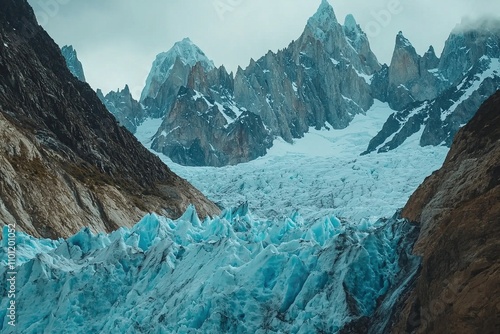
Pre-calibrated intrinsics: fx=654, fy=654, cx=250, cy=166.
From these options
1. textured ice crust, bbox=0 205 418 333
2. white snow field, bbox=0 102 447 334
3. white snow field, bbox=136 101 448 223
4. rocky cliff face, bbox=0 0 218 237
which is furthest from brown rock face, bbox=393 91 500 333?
white snow field, bbox=136 101 448 223

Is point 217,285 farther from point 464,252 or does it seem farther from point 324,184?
point 324,184

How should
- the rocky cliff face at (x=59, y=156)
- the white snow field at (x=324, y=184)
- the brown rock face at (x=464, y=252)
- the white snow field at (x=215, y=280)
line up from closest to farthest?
the brown rock face at (x=464, y=252) → the white snow field at (x=215, y=280) → the rocky cliff face at (x=59, y=156) → the white snow field at (x=324, y=184)

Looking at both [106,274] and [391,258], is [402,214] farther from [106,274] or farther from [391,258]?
[106,274]

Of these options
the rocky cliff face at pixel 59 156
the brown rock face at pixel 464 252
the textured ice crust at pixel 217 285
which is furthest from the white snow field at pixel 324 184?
the brown rock face at pixel 464 252

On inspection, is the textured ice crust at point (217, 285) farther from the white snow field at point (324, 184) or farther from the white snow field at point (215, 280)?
the white snow field at point (324, 184)

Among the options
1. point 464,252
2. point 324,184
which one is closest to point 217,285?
point 464,252

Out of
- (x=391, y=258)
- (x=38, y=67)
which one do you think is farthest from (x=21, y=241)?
(x=38, y=67)
